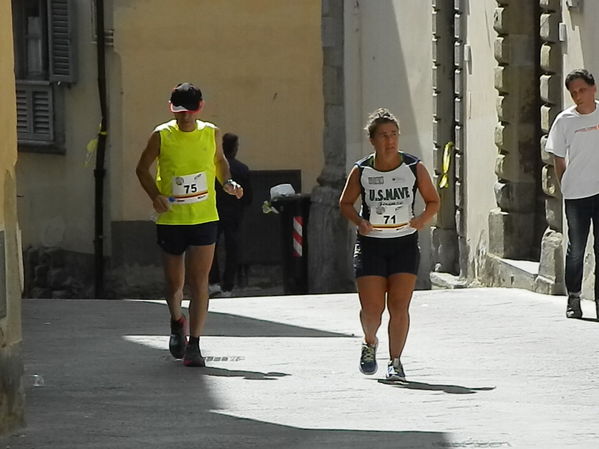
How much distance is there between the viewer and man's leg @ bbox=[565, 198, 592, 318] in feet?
43.1

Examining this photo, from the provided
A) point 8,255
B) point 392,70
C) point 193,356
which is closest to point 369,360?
point 193,356

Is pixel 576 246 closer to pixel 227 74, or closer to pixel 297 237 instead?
pixel 297 237

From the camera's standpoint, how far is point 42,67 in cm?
2611

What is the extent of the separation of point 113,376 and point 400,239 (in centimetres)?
186

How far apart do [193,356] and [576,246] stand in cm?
362

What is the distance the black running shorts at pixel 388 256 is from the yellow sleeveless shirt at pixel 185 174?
1182mm

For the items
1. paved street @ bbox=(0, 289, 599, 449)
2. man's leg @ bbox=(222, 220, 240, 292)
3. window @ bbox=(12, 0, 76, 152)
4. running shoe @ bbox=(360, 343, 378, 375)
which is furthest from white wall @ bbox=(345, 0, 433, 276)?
running shoe @ bbox=(360, 343, 378, 375)

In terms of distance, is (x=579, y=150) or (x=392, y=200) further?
(x=579, y=150)

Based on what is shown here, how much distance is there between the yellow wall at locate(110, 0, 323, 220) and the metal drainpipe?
0.15 meters

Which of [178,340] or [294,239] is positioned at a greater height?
[178,340]

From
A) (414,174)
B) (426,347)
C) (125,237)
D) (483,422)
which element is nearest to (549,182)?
(426,347)

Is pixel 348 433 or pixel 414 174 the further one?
pixel 414 174

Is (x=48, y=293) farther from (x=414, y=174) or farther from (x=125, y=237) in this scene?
(x=414, y=174)

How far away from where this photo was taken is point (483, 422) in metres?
8.62
